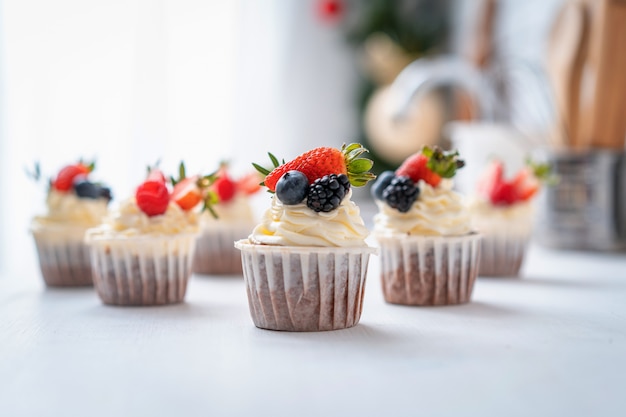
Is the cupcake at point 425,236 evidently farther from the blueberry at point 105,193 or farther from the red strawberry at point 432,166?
the blueberry at point 105,193

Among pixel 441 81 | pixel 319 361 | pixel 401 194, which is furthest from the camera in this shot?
pixel 441 81

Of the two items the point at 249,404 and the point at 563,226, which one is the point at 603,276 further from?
the point at 249,404

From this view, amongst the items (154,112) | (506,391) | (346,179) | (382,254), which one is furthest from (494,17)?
(506,391)

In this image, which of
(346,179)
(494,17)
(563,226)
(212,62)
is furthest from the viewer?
(212,62)

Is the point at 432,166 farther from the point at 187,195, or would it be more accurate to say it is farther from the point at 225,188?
the point at 225,188

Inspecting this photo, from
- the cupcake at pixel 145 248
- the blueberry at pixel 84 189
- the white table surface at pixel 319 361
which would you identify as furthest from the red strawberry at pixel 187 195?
the blueberry at pixel 84 189

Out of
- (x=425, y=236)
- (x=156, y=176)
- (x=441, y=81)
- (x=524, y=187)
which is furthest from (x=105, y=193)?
(x=441, y=81)

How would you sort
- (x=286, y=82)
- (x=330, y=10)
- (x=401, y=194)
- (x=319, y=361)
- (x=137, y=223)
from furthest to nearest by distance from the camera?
(x=286, y=82) < (x=330, y=10) < (x=137, y=223) < (x=401, y=194) < (x=319, y=361)
